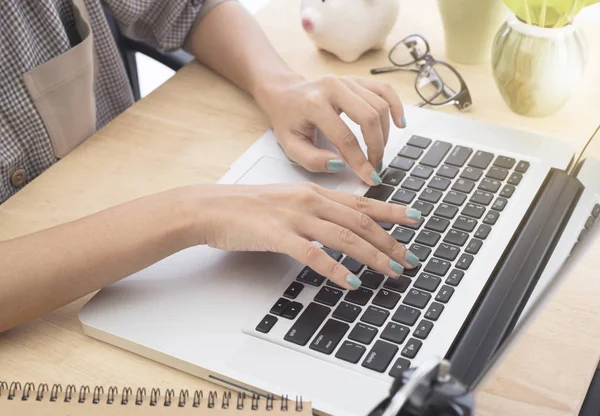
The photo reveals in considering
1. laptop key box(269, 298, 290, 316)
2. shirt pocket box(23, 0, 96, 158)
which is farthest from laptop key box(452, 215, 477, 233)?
shirt pocket box(23, 0, 96, 158)

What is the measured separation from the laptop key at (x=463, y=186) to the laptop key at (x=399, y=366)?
26 cm

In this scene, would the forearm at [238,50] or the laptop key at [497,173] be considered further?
the forearm at [238,50]

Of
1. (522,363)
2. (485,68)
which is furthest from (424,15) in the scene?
(522,363)

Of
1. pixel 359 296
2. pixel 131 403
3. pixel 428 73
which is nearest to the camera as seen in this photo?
pixel 131 403

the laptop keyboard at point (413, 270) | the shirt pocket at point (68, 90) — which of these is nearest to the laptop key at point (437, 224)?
the laptop keyboard at point (413, 270)

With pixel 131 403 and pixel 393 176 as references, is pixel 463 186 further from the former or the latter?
pixel 131 403

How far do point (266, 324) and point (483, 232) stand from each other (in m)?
0.25

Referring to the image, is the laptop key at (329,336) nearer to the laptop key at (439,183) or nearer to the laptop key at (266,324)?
the laptop key at (266,324)

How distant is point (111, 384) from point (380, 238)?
0.28 m

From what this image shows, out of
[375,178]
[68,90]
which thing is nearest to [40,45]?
[68,90]

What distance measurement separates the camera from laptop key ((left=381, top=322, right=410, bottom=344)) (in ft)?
2.10

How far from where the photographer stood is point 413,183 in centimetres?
84

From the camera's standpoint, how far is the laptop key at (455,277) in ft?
2.30

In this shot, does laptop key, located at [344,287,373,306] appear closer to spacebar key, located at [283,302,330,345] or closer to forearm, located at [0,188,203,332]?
spacebar key, located at [283,302,330,345]
